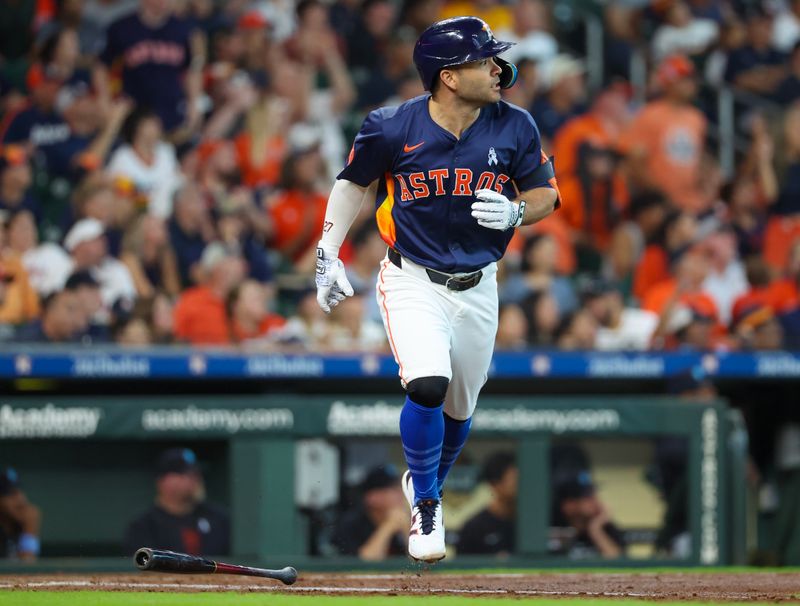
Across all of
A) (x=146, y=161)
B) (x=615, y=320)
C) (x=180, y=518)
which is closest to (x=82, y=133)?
(x=146, y=161)

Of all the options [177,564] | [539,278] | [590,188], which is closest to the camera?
[177,564]

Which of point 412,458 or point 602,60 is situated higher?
point 602,60

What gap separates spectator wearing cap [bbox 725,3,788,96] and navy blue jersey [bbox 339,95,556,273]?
26.3ft

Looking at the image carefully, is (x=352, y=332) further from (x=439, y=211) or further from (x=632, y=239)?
(x=439, y=211)

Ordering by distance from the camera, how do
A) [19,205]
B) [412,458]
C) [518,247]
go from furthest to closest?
[518,247] → [19,205] → [412,458]

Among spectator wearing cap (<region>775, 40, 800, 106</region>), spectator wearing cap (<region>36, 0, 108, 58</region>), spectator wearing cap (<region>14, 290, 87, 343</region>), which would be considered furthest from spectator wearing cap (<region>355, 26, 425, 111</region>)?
spectator wearing cap (<region>14, 290, 87, 343</region>)

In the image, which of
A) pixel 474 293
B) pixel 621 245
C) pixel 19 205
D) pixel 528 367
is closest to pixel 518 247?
pixel 621 245

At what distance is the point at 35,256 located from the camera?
9805 millimetres

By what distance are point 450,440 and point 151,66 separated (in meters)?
6.01

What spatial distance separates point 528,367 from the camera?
30.4 feet

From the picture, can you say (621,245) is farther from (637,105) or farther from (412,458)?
(412,458)

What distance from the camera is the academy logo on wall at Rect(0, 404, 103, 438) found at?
8586mm

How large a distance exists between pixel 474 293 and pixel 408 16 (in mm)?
7399

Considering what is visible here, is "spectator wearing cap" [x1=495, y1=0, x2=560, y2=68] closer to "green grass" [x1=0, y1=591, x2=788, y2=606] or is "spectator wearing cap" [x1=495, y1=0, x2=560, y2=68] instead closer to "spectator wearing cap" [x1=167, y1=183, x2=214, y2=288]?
"spectator wearing cap" [x1=167, y1=183, x2=214, y2=288]
